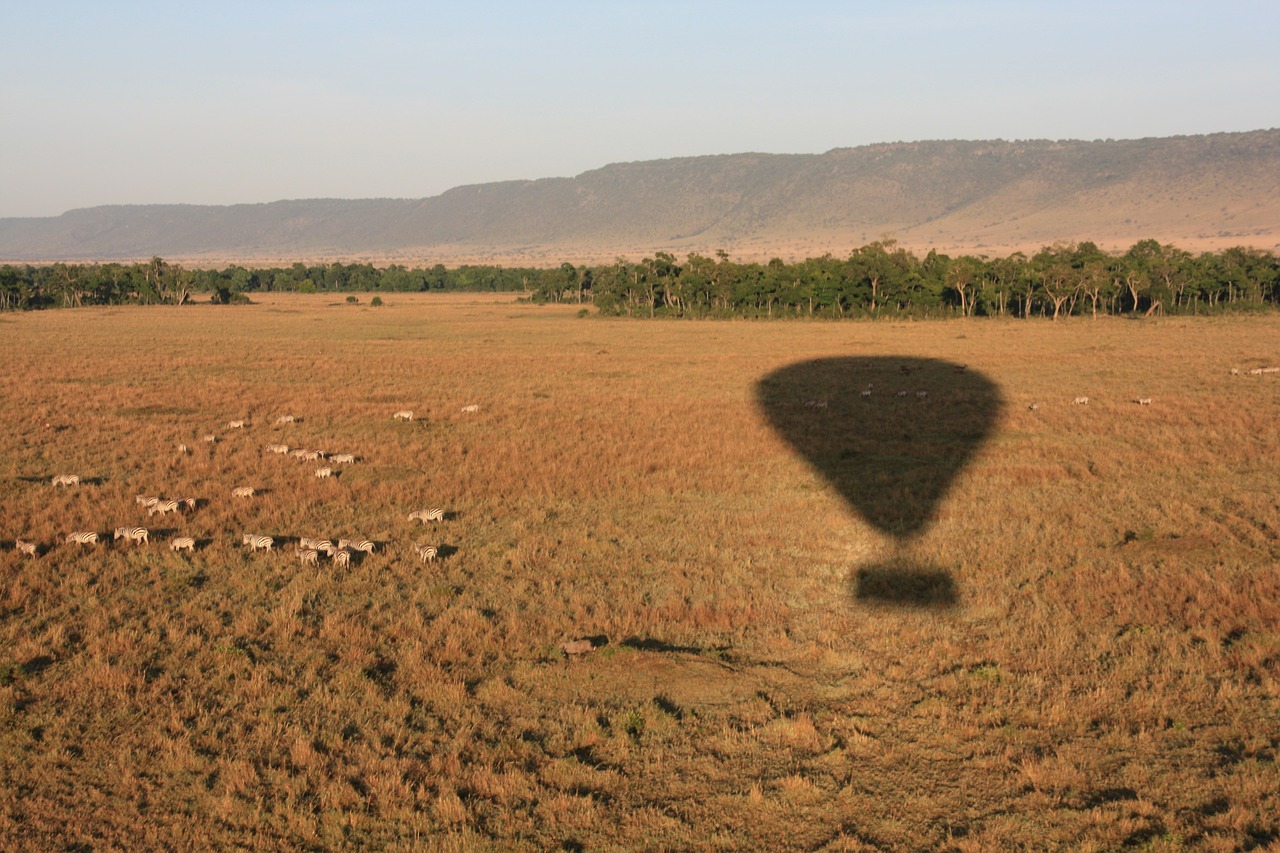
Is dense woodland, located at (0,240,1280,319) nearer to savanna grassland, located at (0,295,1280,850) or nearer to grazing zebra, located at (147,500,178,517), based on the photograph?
savanna grassland, located at (0,295,1280,850)

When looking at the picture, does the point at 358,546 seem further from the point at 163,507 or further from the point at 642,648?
the point at 642,648

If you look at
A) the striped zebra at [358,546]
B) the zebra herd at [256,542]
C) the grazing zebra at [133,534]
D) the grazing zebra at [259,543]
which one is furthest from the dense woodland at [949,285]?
the grazing zebra at [133,534]

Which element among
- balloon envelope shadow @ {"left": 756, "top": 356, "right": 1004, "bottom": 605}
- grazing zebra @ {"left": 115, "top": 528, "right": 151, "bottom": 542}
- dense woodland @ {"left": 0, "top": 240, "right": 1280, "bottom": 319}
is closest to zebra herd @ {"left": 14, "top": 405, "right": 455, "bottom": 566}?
grazing zebra @ {"left": 115, "top": 528, "right": 151, "bottom": 542}

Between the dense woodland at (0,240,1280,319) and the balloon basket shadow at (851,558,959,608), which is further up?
the dense woodland at (0,240,1280,319)

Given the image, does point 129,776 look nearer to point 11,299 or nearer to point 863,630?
point 863,630

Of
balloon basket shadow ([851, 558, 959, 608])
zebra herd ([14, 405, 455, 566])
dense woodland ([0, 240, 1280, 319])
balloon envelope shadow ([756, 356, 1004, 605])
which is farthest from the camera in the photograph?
dense woodland ([0, 240, 1280, 319])

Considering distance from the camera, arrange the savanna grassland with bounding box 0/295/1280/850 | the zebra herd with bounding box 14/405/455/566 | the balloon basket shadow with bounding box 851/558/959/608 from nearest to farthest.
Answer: the savanna grassland with bounding box 0/295/1280/850 < the balloon basket shadow with bounding box 851/558/959/608 < the zebra herd with bounding box 14/405/455/566

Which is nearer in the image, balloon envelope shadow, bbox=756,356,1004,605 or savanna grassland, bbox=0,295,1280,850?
savanna grassland, bbox=0,295,1280,850

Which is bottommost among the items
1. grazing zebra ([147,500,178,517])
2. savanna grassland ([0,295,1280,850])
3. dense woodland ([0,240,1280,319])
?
savanna grassland ([0,295,1280,850])
